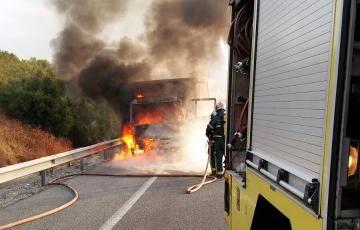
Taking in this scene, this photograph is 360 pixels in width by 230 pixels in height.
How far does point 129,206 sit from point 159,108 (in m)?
8.76

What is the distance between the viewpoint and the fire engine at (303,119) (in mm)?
1972

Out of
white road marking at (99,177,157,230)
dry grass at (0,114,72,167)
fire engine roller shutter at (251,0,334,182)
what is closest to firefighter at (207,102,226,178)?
white road marking at (99,177,157,230)

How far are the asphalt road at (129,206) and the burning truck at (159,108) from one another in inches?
205

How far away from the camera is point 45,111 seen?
31.9m

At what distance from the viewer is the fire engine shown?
6.47 feet

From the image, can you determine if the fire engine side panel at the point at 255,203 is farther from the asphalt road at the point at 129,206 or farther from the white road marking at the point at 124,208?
the white road marking at the point at 124,208

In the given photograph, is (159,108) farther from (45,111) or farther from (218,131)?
(45,111)

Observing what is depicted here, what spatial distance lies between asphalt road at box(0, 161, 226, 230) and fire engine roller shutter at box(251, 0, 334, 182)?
3.17 m

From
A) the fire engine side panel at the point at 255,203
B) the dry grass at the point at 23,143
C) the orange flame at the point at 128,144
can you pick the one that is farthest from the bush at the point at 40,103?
the fire engine side panel at the point at 255,203

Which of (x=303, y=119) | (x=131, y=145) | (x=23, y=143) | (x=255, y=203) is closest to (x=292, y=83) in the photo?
(x=303, y=119)

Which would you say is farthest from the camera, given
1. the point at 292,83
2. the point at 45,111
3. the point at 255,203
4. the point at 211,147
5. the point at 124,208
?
the point at 45,111

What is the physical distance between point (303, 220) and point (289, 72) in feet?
3.06

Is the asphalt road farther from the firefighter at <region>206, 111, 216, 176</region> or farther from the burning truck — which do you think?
the burning truck

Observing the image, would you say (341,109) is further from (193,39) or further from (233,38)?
(193,39)
